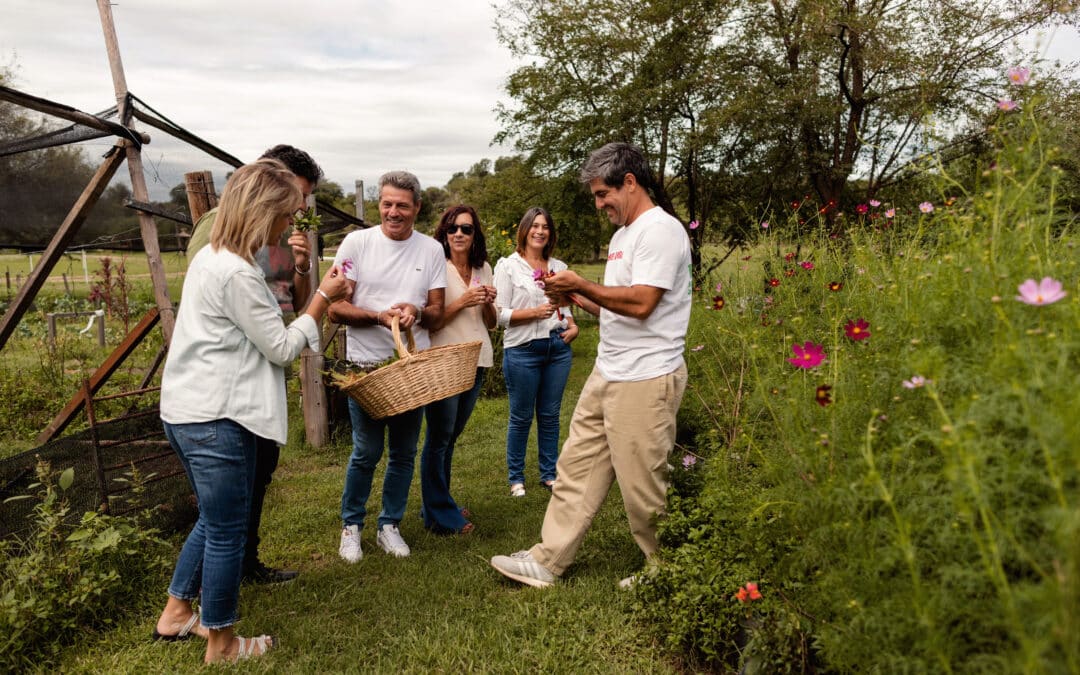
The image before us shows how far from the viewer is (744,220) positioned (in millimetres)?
13945

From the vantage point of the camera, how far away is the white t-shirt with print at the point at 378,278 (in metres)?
3.45

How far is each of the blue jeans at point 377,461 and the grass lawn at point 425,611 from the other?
238mm

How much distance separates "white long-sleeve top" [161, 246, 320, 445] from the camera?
92.7 inches

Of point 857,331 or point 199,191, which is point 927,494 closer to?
point 857,331

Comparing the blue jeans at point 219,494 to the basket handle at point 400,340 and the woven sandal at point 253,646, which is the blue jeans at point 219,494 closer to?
the woven sandal at point 253,646

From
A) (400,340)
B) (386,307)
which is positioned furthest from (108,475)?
(400,340)

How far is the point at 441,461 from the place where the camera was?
3924mm

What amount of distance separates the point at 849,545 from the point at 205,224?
2684mm

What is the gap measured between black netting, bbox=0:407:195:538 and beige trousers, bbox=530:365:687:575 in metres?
2.18

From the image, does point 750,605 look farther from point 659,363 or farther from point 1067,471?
point 1067,471

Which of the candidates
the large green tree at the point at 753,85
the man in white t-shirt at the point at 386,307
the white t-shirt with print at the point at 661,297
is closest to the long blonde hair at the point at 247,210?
the man in white t-shirt at the point at 386,307

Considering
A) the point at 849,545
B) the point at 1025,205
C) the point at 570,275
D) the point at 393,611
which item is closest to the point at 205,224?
the point at 570,275

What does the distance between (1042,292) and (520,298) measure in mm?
3354

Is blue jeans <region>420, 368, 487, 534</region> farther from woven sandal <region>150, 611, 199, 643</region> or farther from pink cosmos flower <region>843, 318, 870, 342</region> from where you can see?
pink cosmos flower <region>843, 318, 870, 342</region>
